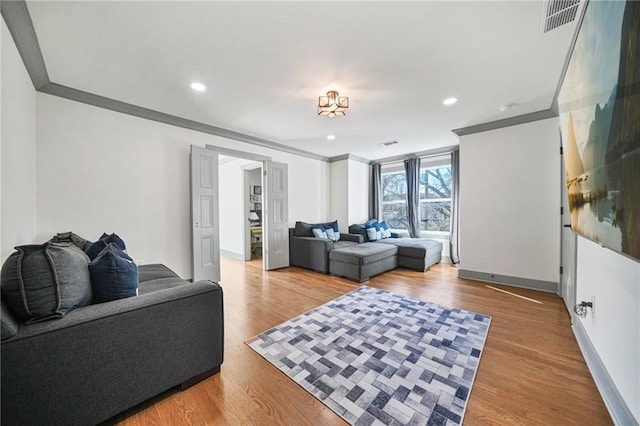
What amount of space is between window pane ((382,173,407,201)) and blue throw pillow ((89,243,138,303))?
5.54 metres

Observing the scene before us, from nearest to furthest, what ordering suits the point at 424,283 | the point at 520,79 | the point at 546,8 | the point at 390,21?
the point at 546,8
the point at 390,21
the point at 520,79
the point at 424,283

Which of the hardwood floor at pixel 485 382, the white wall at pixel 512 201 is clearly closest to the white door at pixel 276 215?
the hardwood floor at pixel 485 382

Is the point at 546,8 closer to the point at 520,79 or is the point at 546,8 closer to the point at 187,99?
the point at 520,79

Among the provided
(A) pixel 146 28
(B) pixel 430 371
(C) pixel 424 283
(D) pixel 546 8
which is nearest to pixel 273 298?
(B) pixel 430 371

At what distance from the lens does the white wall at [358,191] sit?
571 cm

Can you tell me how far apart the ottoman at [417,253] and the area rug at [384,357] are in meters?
1.67

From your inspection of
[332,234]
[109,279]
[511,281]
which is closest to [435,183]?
[511,281]

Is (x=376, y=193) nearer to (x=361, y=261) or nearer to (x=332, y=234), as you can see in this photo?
(x=332, y=234)

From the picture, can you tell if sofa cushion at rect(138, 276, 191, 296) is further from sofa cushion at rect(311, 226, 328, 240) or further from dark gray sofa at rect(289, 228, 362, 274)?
sofa cushion at rect(311, 226, 328, 240)

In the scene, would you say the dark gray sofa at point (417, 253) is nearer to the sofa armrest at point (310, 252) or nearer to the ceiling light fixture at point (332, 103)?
the sofa armrest at point (310, 252)

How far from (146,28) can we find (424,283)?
4.33 metres

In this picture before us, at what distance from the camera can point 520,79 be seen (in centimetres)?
243

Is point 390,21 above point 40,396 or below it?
above

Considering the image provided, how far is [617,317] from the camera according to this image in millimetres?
1399
